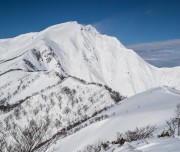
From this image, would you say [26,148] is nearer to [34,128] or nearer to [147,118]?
[34,128]

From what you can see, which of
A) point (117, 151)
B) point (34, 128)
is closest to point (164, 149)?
point (117, 151)

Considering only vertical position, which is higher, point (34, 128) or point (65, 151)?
point (34, 128)

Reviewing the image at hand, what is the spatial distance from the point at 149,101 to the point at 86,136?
4788 cm

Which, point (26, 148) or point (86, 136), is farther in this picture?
point (86, 136)

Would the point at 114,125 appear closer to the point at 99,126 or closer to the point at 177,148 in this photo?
the point at 99,126

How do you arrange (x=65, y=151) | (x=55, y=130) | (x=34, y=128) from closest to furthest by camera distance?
(x=34, y=128) → (x=65, y=151) → (x=55, y=130)

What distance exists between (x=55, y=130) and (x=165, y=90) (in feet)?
207

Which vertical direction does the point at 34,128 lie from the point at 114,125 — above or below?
above

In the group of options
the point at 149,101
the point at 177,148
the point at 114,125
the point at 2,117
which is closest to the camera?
the point at 177,148

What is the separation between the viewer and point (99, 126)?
4641 inches

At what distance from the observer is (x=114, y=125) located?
361ft

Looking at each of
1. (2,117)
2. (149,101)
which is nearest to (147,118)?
(149,101)

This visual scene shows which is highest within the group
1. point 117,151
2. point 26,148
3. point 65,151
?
point 26,148

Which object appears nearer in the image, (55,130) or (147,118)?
(147,118)
